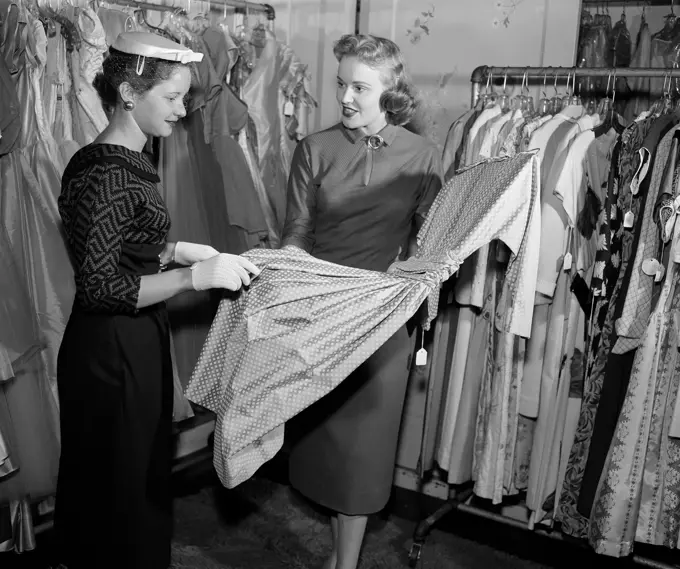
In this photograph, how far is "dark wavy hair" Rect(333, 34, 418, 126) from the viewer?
2361 mm

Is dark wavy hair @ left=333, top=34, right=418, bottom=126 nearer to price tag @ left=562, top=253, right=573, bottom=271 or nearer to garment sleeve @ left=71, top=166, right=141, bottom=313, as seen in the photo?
price tag @ left=562, top=253, right=573, bottom=271

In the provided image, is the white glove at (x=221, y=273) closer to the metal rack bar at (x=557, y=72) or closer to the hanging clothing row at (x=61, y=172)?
the hanging clothing row at (x=61, y=172)

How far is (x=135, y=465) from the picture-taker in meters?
2.15

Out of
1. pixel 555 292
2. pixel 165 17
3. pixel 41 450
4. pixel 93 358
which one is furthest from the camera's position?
pixel 165 17

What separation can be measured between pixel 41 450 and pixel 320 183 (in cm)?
123

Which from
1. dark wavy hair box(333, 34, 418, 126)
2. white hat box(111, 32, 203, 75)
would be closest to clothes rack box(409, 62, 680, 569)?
dark wavy hair box(333, 34, 418, 126)

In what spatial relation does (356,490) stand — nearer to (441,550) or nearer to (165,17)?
(441,550)

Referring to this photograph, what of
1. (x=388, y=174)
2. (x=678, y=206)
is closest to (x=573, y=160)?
(x=678, y=206)

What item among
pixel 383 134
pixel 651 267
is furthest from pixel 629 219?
pixel 383 134

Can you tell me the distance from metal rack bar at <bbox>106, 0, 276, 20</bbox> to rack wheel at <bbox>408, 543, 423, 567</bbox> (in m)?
2.21

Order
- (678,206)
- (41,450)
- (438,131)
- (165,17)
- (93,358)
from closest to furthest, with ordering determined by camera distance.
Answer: (93,358)
(678,206)
(41,450)
(165,17)
(438,131)

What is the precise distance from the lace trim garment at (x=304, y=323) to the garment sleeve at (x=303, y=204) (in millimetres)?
378

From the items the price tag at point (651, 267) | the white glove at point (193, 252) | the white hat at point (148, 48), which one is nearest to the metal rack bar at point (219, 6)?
the white hat at point (148, 48)

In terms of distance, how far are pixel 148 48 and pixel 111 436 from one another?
3.39ft
